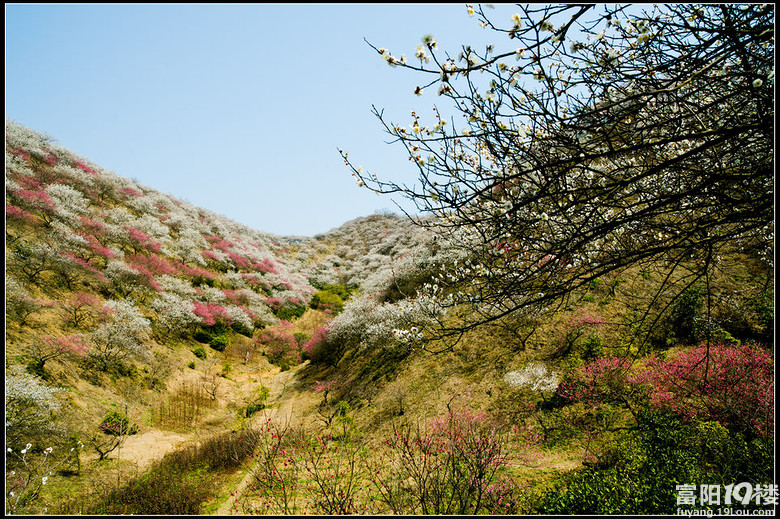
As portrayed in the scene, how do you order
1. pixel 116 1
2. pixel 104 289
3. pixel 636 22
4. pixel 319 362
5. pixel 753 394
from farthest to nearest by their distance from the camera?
pixel 319 362 < pixel 104 289 < pixel 753 394 < pixel 116 1 < pixel 636 22

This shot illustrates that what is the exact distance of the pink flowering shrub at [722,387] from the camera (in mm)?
4801

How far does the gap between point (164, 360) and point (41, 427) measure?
5613 millimetres

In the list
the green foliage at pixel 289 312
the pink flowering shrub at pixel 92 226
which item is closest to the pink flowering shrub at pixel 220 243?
the green foliage at pixel 289 312

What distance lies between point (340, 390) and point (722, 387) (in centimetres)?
1082

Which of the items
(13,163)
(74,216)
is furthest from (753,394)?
(13,163)

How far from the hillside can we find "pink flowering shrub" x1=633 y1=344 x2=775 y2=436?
45 millimetres

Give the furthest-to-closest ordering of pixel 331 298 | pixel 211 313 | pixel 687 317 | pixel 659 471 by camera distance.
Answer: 1. pixel 331 298
2. pixel 211 313
3. pixel 687 317
4. pixel 659 471

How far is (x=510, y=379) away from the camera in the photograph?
8469 millimetres

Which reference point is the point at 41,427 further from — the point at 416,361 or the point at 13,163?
the point at 13,163

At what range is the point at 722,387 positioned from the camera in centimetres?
556

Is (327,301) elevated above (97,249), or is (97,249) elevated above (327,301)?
(97,249)

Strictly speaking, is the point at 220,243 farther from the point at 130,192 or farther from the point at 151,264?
the point at 151,264

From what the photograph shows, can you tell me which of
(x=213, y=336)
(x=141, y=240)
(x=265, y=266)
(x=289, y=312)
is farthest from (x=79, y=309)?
(x=265, y=266)

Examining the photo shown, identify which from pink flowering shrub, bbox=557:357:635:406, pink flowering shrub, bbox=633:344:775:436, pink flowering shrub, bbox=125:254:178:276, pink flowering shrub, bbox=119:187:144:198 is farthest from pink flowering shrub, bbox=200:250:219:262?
pink flowering shrub, bbox=633:344:775:436
